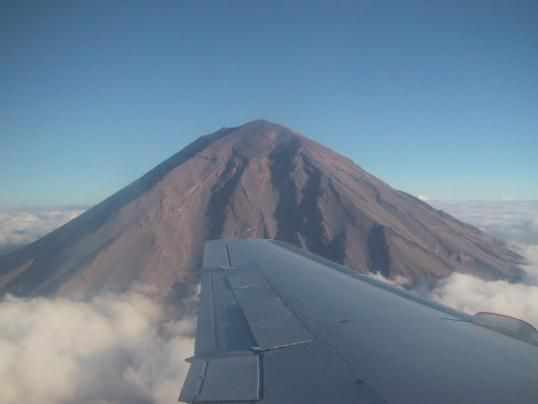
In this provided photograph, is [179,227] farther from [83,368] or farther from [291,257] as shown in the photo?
[291,257]

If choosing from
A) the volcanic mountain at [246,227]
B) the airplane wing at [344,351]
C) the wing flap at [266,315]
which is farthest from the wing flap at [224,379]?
the volcanic mountain at [246,227]

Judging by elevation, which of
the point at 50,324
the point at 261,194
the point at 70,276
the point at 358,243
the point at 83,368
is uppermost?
the point at 261,194

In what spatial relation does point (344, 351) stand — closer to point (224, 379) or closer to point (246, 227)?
point (224, 379)

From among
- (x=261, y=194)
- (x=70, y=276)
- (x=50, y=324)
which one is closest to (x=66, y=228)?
(x=70, y=276)

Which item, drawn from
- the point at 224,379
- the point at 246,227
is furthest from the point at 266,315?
the point at 246,227

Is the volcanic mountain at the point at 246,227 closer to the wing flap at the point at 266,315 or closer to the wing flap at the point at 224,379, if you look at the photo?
the wing flap at the point at 266,315
